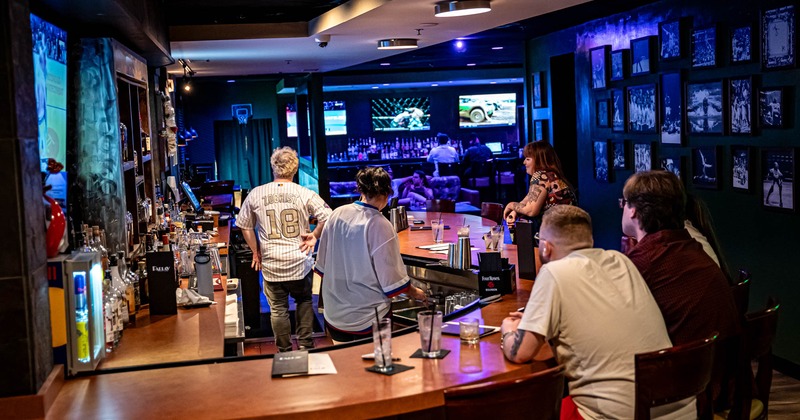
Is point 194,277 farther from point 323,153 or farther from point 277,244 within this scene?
point 323,153

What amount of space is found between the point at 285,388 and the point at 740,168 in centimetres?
473

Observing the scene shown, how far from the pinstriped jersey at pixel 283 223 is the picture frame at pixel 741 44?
3.22 m

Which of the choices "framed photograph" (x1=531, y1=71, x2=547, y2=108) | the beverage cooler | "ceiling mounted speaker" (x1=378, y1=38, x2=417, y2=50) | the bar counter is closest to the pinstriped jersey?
the bar counter

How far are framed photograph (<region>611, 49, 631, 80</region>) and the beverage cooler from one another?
21.1 ft

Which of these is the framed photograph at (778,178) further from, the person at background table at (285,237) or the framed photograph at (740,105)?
the person at background table at (285,237)

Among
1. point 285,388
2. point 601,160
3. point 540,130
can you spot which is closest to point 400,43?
point 601,160

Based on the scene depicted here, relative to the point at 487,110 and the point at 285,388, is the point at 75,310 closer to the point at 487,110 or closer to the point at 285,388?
the point at 285,388

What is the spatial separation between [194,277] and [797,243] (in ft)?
13.1

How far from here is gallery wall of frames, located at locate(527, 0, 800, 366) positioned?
235 inches

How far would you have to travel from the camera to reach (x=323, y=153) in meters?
15.1

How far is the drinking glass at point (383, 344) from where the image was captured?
302cm

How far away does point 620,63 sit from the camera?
8.59 meters

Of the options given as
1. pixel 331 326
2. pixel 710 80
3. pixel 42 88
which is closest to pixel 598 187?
pixel 710 80

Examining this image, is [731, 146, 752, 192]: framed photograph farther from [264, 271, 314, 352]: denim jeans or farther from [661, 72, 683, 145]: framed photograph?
[264, 271, 314, 352]: denim jeans
